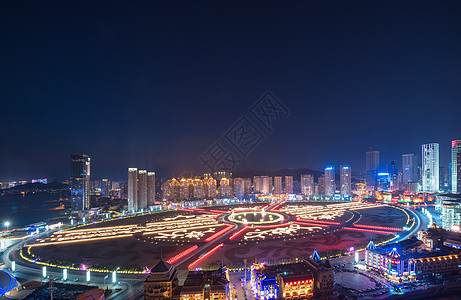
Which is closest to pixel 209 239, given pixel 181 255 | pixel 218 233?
pixel 218 233

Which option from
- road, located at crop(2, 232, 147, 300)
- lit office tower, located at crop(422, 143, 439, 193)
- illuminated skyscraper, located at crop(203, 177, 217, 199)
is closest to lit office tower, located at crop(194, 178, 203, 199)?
illuminated skyscraper, located at crop(203, 177, 217, 199)

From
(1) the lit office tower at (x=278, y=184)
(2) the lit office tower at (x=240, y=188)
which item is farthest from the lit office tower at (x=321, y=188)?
(2) the lit office tower at (x=240, y=188)

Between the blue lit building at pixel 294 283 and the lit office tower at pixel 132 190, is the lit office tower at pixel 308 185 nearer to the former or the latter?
the lit office tower at pixel 132 190

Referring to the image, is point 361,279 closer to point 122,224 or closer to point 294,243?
point 294,243

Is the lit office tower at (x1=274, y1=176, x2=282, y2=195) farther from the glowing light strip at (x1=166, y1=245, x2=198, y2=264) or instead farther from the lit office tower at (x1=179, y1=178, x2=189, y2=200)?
the glowing light strip at (x1=166, y1=245, x2=198, y2=264)

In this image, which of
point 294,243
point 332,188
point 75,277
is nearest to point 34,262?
point 75,277
